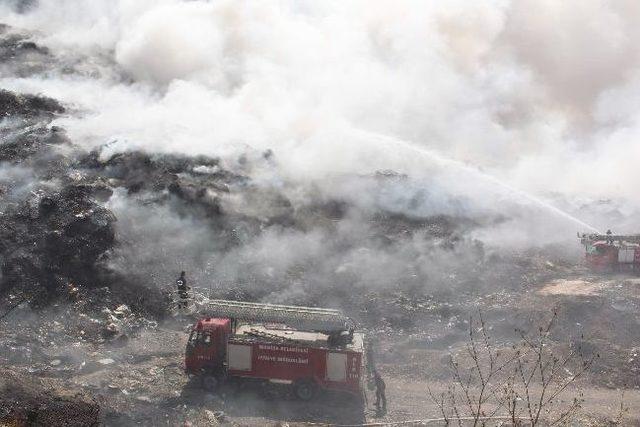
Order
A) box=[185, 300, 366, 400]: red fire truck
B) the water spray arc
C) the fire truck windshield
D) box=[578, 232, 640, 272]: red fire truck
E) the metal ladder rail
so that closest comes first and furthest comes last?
box=[185, 300, 366, 400]: red fire truck, the metal ladder rail, box=[578, 232, 640, 272]: red fire truck, the fire truck windshield, the water spray arc

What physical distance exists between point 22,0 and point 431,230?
31.0 m

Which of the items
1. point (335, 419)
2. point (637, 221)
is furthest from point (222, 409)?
point (637, 221)

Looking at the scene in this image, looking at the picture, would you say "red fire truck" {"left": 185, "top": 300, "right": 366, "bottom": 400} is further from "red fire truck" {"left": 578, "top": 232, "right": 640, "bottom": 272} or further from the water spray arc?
the water spray arc

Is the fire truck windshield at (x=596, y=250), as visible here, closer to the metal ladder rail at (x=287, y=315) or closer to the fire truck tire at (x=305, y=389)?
the metal ladder rail at (x=287, y=315)

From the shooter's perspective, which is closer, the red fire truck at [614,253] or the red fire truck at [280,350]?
the red fire truck at [280,350]

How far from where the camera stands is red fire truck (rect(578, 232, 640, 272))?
22.6 m

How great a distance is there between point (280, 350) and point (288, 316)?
87 centimetres

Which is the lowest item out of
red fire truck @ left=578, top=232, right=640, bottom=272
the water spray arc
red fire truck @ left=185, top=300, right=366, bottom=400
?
red fire truck @ left=185, top=300, right=366, bottom=400

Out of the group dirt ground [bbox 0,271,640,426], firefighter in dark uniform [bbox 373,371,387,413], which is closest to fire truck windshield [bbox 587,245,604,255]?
dirt ground [bbox 0,271,640,426]

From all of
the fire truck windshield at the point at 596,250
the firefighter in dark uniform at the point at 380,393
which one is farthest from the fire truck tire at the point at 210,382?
the fire truck windshield at the point at 596,250

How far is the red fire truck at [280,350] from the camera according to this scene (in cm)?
1548

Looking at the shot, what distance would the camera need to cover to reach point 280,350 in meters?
15.5

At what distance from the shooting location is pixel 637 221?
29.6 meters

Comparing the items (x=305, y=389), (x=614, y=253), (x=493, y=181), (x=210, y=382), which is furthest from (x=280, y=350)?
(x=493, y=181)
